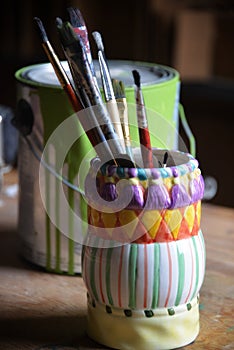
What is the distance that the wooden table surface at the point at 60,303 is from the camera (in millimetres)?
697

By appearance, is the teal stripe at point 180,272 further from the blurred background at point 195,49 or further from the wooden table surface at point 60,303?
the blurred background at point 195,49

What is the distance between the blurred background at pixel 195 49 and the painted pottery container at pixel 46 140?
1028mm

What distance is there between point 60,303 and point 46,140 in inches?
7.1

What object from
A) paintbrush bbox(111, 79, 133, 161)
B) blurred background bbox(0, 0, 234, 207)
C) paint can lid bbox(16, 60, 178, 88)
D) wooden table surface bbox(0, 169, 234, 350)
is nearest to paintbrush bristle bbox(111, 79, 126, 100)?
paintbrush bbox(111, 79, 133, 161)

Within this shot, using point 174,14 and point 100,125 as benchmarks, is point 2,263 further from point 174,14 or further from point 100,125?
point 174,14

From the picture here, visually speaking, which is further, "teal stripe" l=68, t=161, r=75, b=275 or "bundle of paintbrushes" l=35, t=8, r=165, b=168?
"teal stripe" l=68, t=161, r=75, b=275

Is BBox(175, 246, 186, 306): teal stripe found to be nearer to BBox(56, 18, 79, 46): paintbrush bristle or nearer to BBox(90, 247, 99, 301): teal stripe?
BBox(90, 247, 99, 301): teal stripe

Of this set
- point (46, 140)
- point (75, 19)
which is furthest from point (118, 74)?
point (75, 19)

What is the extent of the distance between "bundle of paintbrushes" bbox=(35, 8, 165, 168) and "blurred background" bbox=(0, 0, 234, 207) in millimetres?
1203

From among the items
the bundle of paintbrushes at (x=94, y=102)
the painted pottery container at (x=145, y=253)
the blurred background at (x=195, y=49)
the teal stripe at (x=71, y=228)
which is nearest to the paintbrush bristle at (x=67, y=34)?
the bundle of paintbrushes at (x=94, y=102)

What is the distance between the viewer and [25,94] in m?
0.85

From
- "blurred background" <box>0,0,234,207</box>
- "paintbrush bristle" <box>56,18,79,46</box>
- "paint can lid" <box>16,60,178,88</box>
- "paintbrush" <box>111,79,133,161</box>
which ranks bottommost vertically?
"blurred background" <box>0,0,234,207</box>

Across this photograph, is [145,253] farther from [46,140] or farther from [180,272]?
[46,140]

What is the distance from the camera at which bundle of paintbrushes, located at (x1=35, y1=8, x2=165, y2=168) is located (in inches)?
25.4
